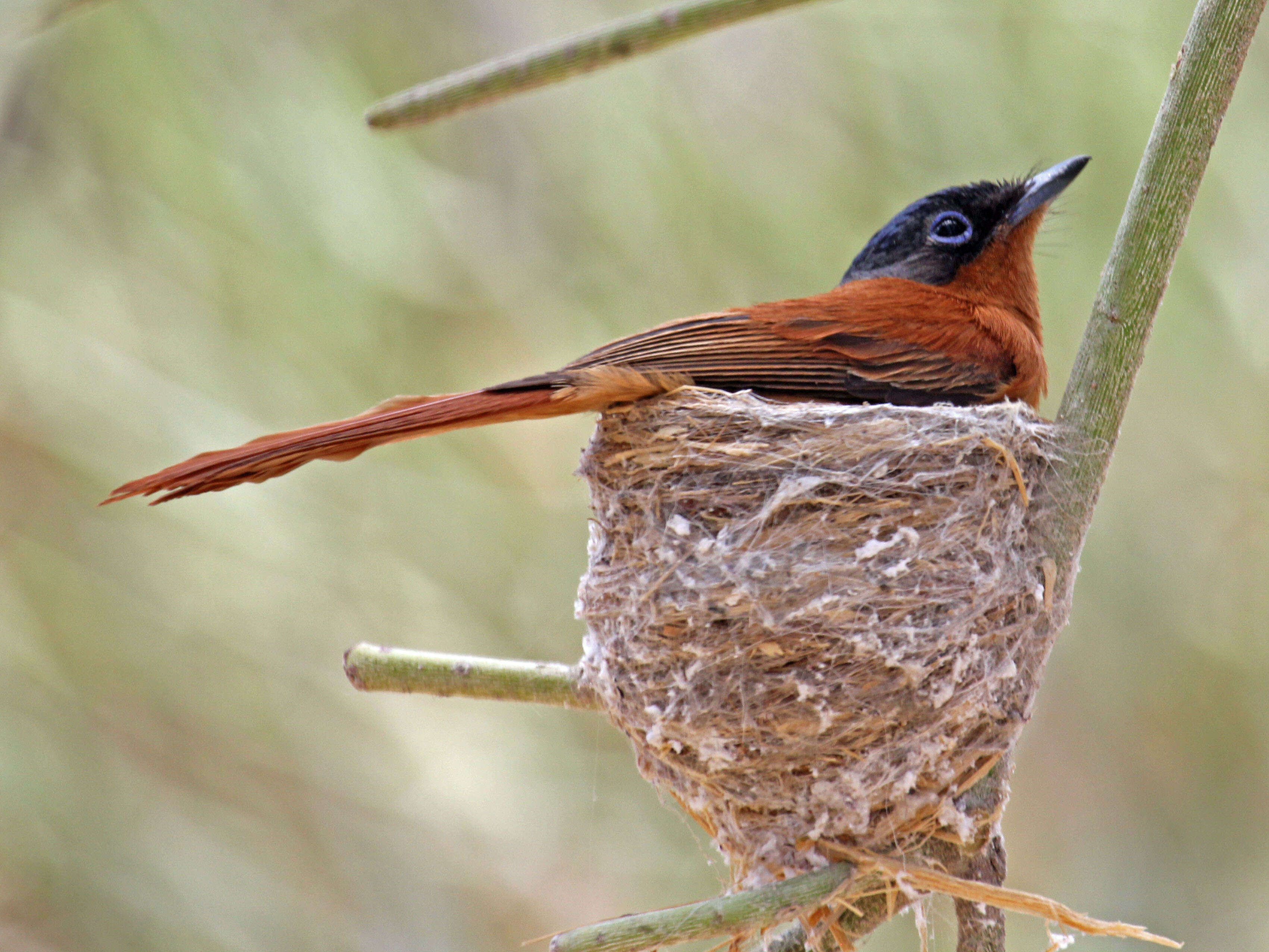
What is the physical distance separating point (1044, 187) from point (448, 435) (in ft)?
8.71

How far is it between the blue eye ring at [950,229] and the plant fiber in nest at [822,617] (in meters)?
1.07

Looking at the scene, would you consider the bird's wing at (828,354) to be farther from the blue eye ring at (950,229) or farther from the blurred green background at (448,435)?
the blurred green background at (448,435)

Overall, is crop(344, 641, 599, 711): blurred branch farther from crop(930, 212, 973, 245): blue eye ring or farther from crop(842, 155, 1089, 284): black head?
crop(930, 212, 973, 245): blue eye ring

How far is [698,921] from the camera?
2.14 m

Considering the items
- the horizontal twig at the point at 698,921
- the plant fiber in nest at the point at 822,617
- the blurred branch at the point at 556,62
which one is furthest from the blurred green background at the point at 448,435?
the horizontal twig at the point at 698,921

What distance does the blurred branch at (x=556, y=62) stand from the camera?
110 inches

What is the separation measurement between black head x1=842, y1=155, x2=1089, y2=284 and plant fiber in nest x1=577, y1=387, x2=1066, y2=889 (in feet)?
3.47

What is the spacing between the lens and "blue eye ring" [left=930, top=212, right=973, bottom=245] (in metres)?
3.95

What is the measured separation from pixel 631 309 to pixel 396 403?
7.66 feet

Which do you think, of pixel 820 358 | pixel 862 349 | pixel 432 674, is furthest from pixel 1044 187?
pixel 432 674

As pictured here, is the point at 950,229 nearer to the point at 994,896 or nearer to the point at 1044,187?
the point at 1044,187

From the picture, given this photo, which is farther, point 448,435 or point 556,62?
point 448,435

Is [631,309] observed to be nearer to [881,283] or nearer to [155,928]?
[881,283]

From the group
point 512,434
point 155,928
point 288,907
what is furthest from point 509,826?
point 512,434
